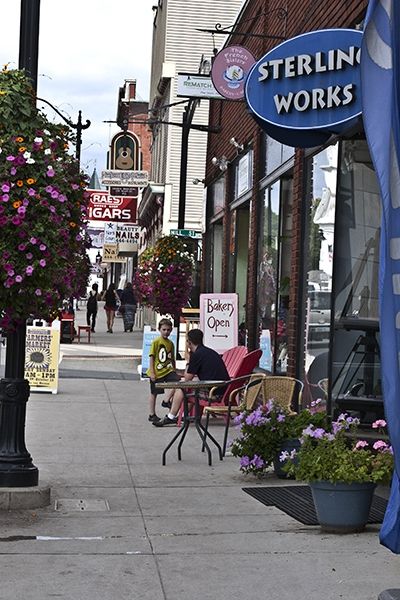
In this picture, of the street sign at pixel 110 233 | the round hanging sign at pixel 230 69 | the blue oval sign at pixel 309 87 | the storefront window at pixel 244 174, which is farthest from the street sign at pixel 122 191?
the blue oval sign at pixel 309 87

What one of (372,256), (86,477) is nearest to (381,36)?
(372,256)

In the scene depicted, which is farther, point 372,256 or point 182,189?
point 182,189

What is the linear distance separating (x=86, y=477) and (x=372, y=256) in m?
3.48

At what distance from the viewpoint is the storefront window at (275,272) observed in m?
15.3

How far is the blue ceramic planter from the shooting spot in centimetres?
812

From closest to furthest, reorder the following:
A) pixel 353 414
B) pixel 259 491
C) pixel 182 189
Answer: pixel 259 491 < pixel 353 414 < pixel 182 189

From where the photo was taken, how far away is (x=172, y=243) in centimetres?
2548

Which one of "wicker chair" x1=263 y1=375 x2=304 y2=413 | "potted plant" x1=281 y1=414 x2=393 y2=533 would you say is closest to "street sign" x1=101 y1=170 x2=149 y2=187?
"wicker chair" x1=263 y1=375 x2=304 y2=413

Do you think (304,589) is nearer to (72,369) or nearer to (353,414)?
(353,414)

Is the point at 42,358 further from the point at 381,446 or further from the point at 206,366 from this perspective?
the point at 381,446

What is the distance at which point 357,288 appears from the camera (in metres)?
11.4

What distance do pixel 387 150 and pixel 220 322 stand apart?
1365 cm

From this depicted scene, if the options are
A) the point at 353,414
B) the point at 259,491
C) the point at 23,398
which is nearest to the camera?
the point at 23,398

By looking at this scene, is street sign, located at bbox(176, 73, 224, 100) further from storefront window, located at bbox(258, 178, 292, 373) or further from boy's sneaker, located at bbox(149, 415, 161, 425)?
boy's sneaker, located at bbox(149, 415, 161, 425)
